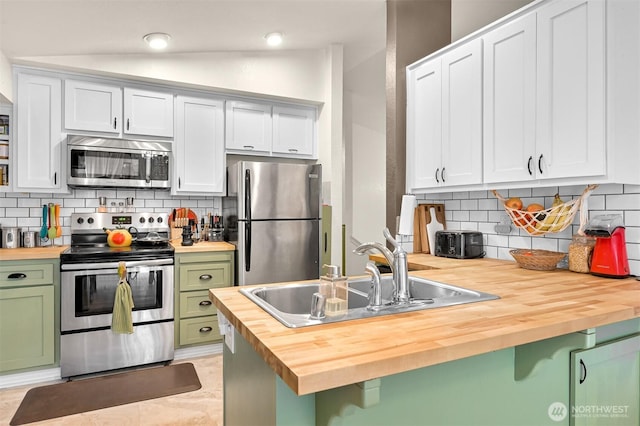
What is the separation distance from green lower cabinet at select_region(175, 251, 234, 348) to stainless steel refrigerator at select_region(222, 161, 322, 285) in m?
0.15

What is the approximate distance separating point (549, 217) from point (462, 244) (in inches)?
23.8

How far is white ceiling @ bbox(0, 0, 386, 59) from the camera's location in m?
2.48

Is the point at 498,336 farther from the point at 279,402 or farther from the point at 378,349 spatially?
the point at 279,402

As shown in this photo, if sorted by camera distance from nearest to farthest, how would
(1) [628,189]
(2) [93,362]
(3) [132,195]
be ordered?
1. (1) [628,189]
2. (2) [93,362]
3. (3) [132,195]

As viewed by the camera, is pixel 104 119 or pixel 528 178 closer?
pixel 528 178

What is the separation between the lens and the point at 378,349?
0.93m

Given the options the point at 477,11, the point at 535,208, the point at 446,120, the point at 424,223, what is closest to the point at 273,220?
the point at 424,223

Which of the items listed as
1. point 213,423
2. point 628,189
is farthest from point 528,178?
point 213,423

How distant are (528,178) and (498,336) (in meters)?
1.35

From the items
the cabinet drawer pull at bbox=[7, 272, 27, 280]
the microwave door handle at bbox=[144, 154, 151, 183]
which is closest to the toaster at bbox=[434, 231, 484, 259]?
the microwave door handle at bbox=[144, 154, 151, 183]

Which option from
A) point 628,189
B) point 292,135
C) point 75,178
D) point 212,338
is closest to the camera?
point 628,189

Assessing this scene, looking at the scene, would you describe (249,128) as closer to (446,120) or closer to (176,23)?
(176,23)

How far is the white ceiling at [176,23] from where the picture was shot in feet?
8.15

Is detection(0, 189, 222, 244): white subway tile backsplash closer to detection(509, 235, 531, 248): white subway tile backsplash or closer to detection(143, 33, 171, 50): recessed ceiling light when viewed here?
detection(143, 33, 171, 50): recessed ceiling light
